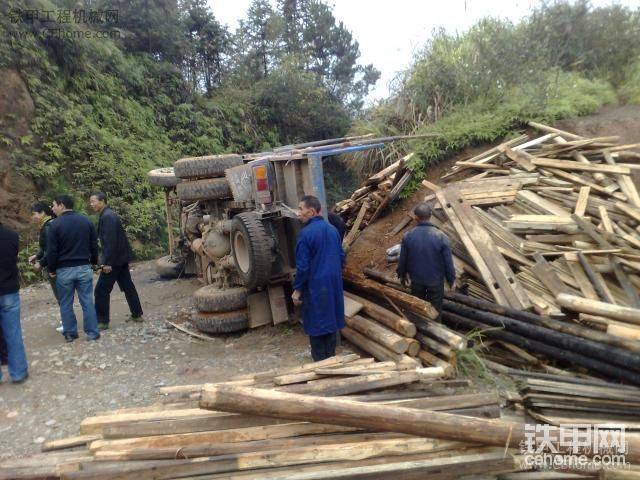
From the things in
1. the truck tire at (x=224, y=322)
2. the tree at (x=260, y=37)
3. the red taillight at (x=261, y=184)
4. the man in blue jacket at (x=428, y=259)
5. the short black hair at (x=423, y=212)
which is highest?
the tree at (x=260, y=37)

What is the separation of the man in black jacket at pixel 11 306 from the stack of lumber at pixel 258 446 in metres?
2.28

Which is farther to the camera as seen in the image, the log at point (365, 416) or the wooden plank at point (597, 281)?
the wooden plank at point (597, 281)

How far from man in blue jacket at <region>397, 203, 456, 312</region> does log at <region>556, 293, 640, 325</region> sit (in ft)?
3.90

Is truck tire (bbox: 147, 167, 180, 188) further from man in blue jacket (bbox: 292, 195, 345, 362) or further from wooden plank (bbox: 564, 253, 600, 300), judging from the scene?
wooden plank (bbox: 564, 253, 600, 300)

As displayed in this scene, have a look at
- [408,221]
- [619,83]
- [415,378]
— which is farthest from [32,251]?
[619,83]

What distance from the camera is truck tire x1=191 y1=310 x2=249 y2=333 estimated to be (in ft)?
20.7

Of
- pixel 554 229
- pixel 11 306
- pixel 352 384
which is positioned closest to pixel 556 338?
pixel 554 229

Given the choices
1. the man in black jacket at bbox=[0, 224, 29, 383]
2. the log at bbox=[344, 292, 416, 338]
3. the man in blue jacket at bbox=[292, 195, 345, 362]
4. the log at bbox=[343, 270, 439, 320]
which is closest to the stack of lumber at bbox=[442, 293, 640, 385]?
the log at bbox=[343, 270, 439, 320]

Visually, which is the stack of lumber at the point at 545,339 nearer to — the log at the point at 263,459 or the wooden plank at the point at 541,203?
the wooden plank at the point at 541,203

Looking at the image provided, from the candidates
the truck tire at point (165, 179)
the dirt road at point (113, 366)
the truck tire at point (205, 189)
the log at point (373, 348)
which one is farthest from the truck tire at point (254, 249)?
the truck tire at point (165, 179)

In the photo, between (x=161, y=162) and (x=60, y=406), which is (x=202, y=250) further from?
(x=161, y=162)

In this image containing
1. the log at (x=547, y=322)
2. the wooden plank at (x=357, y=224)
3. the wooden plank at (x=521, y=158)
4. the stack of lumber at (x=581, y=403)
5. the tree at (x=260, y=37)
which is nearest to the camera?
the stack of lumber at (x=581, y=403)

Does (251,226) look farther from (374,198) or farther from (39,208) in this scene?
(374,198)

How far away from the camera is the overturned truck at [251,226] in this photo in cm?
582
